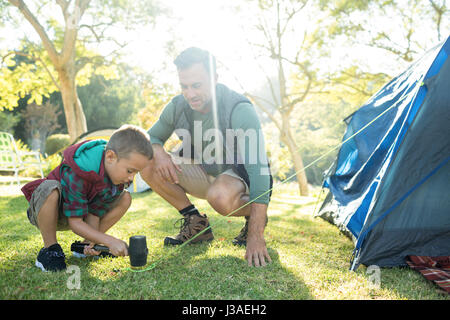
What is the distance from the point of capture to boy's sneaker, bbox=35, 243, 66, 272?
6.53 feet

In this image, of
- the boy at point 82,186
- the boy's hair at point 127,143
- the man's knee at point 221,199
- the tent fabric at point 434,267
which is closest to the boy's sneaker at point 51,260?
the boy at point 82,186

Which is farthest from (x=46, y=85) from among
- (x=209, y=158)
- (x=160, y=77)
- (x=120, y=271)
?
(x=120, y=271)

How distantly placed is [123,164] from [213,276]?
0.87 metres

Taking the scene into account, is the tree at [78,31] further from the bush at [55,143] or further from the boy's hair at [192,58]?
the boy's hair at [192,58]

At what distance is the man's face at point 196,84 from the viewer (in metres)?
2.55

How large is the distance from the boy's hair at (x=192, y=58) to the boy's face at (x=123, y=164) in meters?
0.85

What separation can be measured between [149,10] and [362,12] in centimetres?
633

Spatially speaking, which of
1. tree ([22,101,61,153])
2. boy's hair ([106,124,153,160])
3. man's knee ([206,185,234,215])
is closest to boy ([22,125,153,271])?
boy's hair ([106,124,153,160])

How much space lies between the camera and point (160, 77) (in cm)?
1074

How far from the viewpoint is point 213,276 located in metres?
2.02

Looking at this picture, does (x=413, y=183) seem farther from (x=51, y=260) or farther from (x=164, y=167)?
(x=51, y=260)
